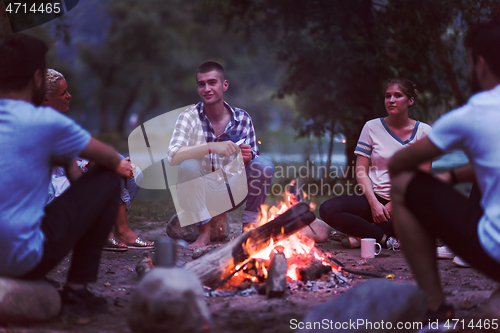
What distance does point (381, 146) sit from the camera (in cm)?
511

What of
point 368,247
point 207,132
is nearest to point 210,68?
point 207,132

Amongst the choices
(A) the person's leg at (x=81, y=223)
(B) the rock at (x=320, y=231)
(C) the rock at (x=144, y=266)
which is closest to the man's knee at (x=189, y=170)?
(C) the rock at (x=144, y=266)

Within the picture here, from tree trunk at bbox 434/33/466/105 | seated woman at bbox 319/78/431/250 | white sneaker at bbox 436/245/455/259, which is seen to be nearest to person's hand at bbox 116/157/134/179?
seated woman at bbox 319/78/431/250

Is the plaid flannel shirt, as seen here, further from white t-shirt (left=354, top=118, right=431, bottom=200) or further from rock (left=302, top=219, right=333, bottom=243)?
white t-shirt (left=354, top=118, right=431, bottom=200)

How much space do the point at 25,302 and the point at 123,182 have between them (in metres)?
2.52

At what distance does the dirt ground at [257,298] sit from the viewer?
9.25ft

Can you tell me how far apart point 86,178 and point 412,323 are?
2.01m

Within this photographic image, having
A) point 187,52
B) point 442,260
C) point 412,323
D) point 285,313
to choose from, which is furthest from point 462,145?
point 187,52

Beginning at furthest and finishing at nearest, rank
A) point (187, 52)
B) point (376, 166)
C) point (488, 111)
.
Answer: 1. point (187, 52)
2. point (376, 166)
3. point (488, 111)

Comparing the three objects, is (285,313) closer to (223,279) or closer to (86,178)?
(223,279)

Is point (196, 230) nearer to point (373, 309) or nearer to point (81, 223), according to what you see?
point (81, 223)

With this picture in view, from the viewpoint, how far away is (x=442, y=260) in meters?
4.76

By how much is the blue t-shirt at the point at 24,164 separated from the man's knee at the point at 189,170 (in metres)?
2.36

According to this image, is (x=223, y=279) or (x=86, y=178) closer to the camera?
(x=86, y=178)
